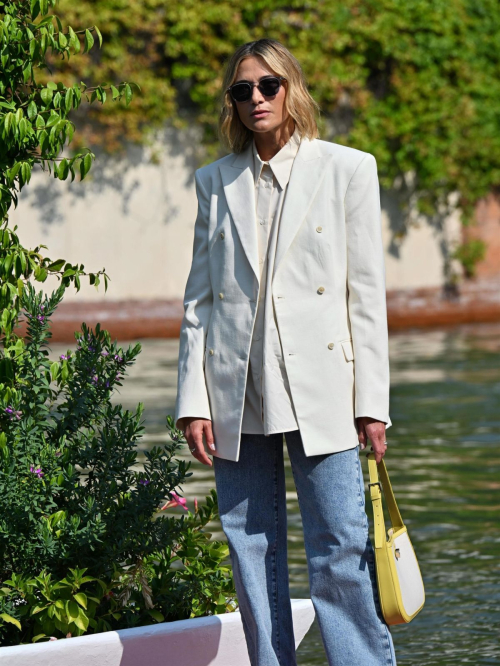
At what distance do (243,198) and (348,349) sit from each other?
0.49 m

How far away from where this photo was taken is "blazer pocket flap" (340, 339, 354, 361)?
2924mm

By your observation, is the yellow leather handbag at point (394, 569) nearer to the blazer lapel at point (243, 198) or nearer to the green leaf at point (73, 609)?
the blazer lapel at point (243, 198)

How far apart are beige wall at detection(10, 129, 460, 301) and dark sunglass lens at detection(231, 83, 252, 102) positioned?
37.3ft

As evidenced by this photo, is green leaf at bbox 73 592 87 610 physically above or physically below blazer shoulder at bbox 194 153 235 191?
below

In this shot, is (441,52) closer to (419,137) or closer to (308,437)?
(419,137)

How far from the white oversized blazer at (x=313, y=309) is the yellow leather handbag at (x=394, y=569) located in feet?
0.65

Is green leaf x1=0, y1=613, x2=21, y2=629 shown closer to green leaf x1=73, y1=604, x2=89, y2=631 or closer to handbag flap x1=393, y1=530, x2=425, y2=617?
green leaf x1=73, y1=604, x2=89, y2=631

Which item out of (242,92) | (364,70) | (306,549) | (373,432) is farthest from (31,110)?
(364,70)

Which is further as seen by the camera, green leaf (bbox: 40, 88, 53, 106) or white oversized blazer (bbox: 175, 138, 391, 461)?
green leaf (bbox: 40, 88, 53, 106)

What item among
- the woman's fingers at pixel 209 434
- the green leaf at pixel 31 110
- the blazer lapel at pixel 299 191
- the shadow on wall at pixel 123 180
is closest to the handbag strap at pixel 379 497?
the woman's fingers at pixel 209 434

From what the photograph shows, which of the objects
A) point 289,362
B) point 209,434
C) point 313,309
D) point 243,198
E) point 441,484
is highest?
point 243,198

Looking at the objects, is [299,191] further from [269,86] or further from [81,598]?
[81,598]

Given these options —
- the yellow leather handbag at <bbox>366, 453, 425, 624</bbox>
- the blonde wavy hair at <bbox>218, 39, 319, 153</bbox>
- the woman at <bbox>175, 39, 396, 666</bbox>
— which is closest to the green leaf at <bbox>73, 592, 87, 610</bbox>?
the woman at <bbox>175, 39, 396, 666</bbox>

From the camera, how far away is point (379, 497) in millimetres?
3037
